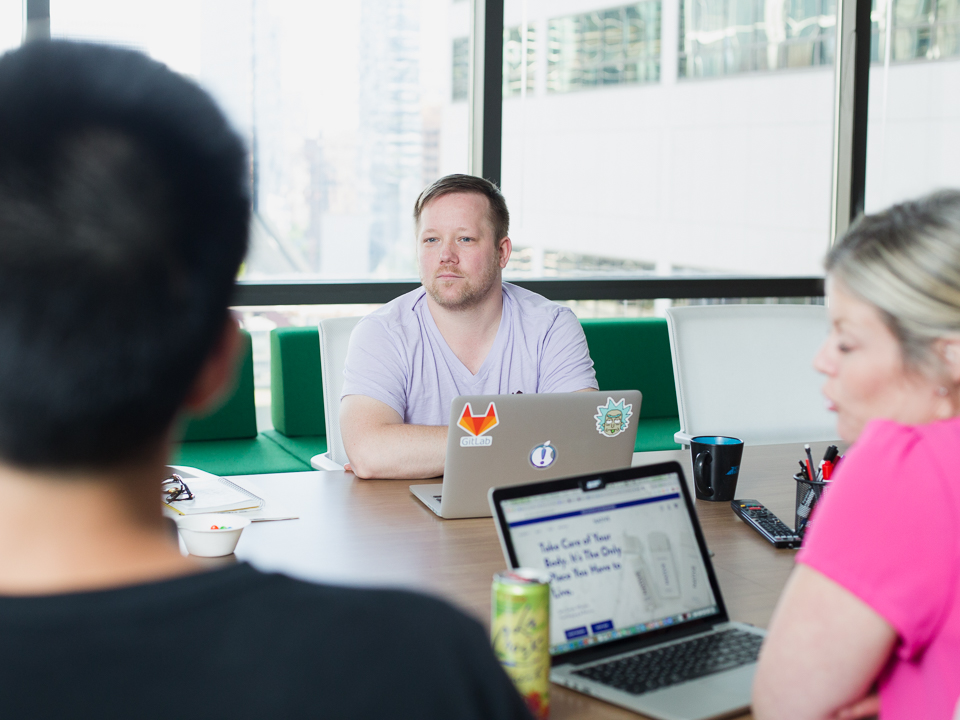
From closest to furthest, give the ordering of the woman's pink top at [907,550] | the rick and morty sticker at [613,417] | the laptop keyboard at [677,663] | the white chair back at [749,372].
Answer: the woman's pink top at [907,550] < the laptop keyboard at [677,663] < the rick and morty sticker at [613,417] < the white chair back at [749,372]

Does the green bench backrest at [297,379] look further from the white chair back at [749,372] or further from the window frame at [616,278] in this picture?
the white chair back at [749,372]

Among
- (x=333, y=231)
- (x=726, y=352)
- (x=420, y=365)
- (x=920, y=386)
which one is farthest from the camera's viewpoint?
(x=333, y=231)

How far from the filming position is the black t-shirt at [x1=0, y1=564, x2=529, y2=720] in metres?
0.46

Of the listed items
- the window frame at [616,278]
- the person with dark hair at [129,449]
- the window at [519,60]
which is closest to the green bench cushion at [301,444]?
the window frame at [616,278]

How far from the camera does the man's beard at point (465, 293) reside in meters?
2.48

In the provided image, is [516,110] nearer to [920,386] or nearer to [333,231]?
[333,231]

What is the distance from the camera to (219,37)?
3824mm

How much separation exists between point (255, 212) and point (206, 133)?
59 millimetres

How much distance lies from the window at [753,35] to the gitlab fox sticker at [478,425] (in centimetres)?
338

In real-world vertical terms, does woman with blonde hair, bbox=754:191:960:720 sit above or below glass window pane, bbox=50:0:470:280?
below

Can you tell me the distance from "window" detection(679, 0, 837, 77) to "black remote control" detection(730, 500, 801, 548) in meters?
3.27

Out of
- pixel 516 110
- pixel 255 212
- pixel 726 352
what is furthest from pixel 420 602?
pixel 516 110

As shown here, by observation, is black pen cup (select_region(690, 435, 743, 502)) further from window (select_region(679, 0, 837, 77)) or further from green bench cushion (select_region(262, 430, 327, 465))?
window (select_region(679, 0, 837, 77))

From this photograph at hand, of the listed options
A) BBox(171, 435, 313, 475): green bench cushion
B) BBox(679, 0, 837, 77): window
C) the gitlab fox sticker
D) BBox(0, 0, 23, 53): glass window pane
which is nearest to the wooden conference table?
the gitlab fox sticker
